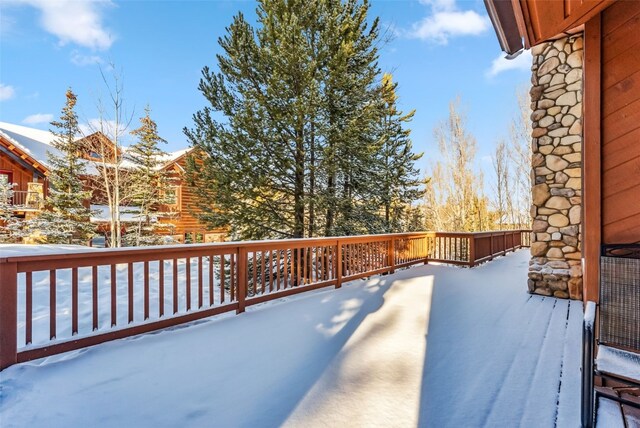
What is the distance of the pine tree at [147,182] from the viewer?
12.7m

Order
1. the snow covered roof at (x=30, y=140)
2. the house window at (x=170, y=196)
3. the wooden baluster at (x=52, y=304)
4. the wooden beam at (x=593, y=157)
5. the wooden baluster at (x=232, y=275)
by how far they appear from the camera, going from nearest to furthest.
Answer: the wooden beam at (x=593, y=157) < the wooden baluster at (x=52, y=304) < the wooden baluster at (x=232, y=275) < the snow covered roof at (x=30, y=140) < the house window at (x=170, y=196)

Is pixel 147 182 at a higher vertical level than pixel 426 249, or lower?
higher

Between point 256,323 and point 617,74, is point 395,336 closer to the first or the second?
point 256,323

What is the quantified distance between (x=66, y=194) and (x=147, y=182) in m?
3.01

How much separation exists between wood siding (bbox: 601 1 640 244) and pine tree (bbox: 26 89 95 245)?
1407 centimetres

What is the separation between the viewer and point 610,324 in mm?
1827

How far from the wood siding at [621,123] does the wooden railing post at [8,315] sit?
4.44m

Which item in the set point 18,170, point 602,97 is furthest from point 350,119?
point 18,170

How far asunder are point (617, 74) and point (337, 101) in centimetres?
572

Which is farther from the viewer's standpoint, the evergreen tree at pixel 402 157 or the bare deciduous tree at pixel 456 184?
the bare deciduous tree at pixel 456 184

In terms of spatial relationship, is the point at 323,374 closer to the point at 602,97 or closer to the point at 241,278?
the point at 241,278

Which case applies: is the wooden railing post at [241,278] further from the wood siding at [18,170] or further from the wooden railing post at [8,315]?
the wood siding at [18,170]

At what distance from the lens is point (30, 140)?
13938 mm

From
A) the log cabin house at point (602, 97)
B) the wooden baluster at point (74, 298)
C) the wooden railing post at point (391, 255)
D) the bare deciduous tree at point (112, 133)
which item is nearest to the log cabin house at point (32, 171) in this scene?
the bare deciduous tree at point (112, 133)
